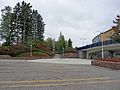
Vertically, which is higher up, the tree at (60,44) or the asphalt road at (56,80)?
the tree at (60,44)

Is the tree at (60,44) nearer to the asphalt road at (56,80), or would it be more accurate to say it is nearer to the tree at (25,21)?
the tree at (25,21)

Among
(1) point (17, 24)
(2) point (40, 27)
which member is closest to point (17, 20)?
(1) point (17, 24)

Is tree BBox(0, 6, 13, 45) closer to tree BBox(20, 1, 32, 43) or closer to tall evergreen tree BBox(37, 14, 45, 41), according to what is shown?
tree BBox(20, 1, 32, 43)

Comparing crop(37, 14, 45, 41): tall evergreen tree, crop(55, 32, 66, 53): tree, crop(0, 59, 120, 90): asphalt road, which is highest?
crop(37, 14, 45, 41): tall evergreen tree

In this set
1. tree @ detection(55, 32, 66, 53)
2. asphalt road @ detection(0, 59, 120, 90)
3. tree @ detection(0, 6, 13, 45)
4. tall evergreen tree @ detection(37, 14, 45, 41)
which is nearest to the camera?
asphalt road @ detection(0, 59, 120, 90)

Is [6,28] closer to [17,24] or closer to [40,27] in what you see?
[17,24]

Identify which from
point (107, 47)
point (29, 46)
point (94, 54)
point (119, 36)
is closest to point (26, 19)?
point (29, 46)

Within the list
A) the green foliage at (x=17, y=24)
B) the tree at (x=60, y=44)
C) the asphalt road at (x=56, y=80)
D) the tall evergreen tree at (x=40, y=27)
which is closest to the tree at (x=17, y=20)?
the green foliage at (x=17, y=24)

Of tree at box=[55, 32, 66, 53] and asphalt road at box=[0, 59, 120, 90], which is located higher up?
tree at box=[55, 32, 66, 53]

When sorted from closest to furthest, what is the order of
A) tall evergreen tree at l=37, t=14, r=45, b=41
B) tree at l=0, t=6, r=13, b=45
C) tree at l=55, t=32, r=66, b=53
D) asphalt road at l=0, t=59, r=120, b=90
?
asphalt road at l=0, t=59, r=120, b=90, tree at l=0, t=6, r=13, b=45, tall evergreen tree at l=37, t=14, r=45, b=41, tree at l=55, t=32, r=66, b=53

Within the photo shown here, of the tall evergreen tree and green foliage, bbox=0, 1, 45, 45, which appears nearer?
green foliage, bbox=0, 1, 45, 45

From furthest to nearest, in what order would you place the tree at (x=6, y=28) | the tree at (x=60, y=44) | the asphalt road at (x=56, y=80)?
the tree at (x=60, y=44)
the tree at (x=6, y=28)
the asphalt road at (x=56, y=80)

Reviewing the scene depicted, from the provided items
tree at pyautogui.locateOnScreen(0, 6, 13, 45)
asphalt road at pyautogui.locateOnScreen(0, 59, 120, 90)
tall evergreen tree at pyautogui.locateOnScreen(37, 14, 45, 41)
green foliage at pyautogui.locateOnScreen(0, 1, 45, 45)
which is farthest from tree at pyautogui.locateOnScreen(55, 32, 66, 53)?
asphalt road at pyautogui.locateOnScreen(0, 59, 120, 90)

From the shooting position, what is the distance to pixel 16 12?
95.9 metres
